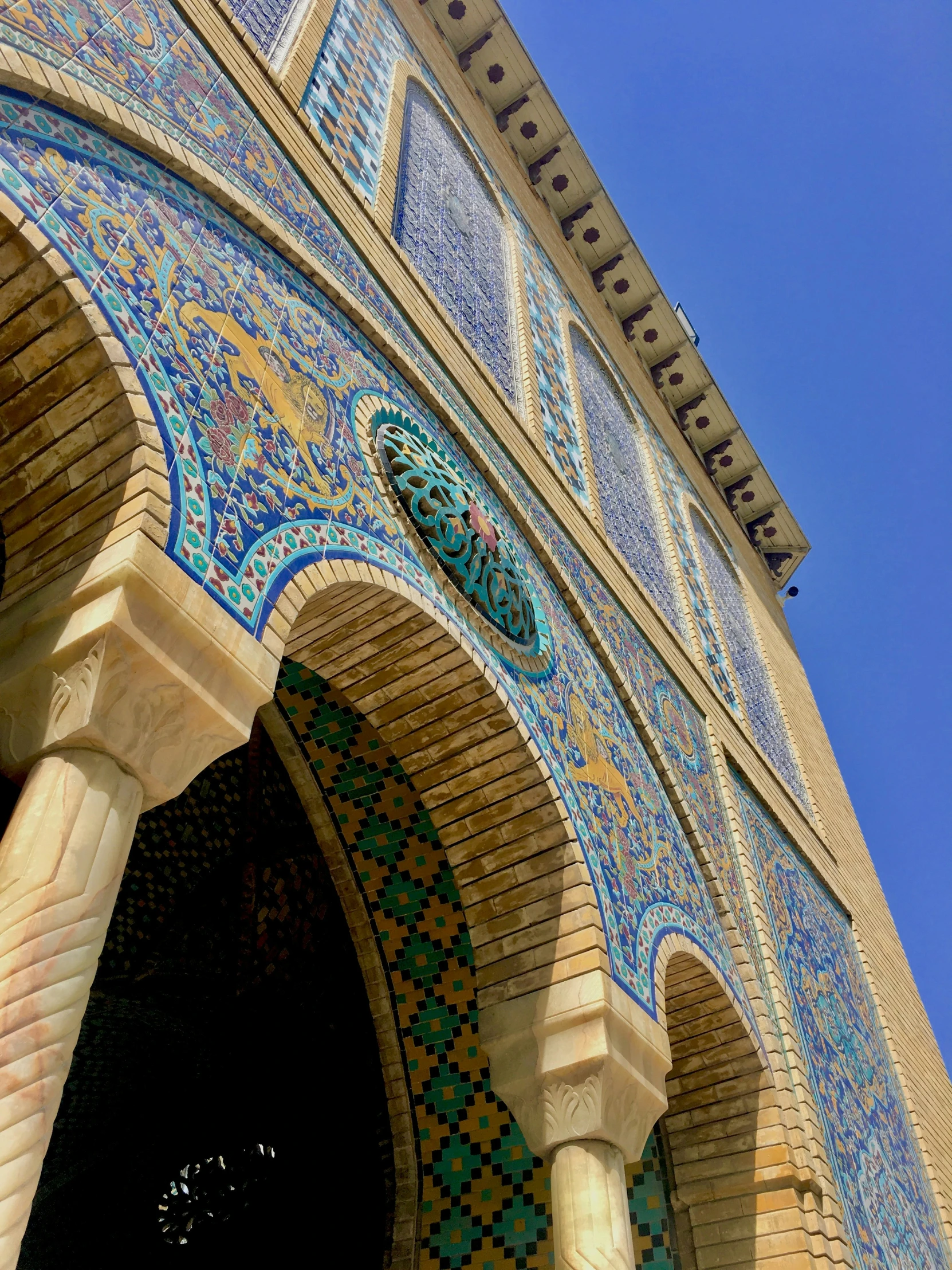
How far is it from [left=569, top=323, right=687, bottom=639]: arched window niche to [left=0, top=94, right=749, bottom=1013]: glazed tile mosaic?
1.91m

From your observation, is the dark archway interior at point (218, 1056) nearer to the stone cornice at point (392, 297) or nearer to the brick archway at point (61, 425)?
the stone cornice at point (392, 297)

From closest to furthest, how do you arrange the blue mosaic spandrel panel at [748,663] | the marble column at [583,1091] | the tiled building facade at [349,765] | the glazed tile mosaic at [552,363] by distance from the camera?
the tiled building facade at [349,765] < the marble column at [583,1091] < the glazed tile mosaic at [552,363] < the blue mosaic spandrel panel at [748,663]

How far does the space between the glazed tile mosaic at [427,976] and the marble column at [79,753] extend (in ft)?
4.88

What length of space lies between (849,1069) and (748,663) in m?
2.86

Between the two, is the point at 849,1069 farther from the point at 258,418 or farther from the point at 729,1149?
the point at 258,418

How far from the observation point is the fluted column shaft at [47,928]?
1.41 meters

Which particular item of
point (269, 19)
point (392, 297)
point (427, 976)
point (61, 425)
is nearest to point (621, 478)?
point (392, 297)

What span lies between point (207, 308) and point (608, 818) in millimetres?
1804

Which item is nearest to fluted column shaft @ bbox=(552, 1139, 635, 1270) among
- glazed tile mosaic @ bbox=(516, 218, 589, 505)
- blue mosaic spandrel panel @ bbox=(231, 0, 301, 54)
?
glazed tile mosaic @ bbox=(516, 218, 589, 505)

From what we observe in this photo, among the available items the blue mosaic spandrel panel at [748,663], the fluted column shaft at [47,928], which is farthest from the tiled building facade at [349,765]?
the blue mosaic spandrel panel at [748,663]

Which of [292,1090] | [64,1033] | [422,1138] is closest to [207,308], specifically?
[64,1033]

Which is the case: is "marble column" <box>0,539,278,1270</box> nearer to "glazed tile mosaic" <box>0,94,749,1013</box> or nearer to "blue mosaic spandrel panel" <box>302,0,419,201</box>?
"glazed tile mosaic" <box>0,94,749,1013</box>

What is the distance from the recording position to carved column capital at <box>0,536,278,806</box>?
1.76 metres

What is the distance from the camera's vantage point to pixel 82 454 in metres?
2.01
